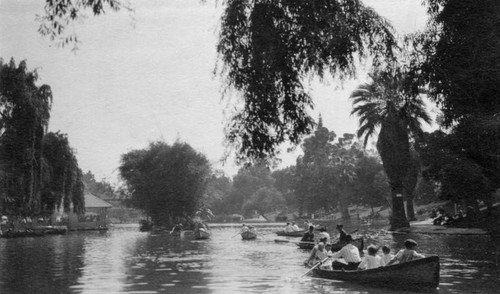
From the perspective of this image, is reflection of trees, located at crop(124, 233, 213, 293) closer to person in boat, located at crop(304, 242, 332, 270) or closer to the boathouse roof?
person in boat, located at crop(304, 242, 332, 270)

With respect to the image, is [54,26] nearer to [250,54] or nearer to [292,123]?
[250,54]

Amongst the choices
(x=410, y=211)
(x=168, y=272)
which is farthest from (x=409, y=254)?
(x=410, y=211)

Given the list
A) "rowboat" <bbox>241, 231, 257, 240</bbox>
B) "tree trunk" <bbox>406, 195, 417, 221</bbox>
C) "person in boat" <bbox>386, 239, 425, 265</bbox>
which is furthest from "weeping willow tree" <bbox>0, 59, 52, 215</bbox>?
"tree trunk" <bbox>406, 195, 417, 221</bbox>

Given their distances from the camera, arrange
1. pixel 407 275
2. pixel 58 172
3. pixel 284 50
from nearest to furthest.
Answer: pixel 284 50 < pixel 407 275 < pixel 58 172

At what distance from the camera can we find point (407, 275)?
16109 mm

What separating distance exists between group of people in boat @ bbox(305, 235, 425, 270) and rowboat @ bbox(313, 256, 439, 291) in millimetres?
416

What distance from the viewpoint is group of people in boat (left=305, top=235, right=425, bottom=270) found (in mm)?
16641

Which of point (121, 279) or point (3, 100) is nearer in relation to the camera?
point (121, 279)

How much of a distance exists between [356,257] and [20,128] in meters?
32.9

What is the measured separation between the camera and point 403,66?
32.0ft

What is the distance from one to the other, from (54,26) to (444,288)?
14.3 m

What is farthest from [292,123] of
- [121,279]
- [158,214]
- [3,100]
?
[158,214]

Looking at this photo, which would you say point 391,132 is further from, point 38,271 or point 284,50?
point 284,50

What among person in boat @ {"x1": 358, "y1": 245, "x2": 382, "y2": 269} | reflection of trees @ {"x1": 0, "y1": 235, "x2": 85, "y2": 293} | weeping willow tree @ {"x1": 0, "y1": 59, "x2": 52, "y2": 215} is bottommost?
reflection of trees @ {"x1": 0, "y1": 235, "x2": 85, "y2": 293}
